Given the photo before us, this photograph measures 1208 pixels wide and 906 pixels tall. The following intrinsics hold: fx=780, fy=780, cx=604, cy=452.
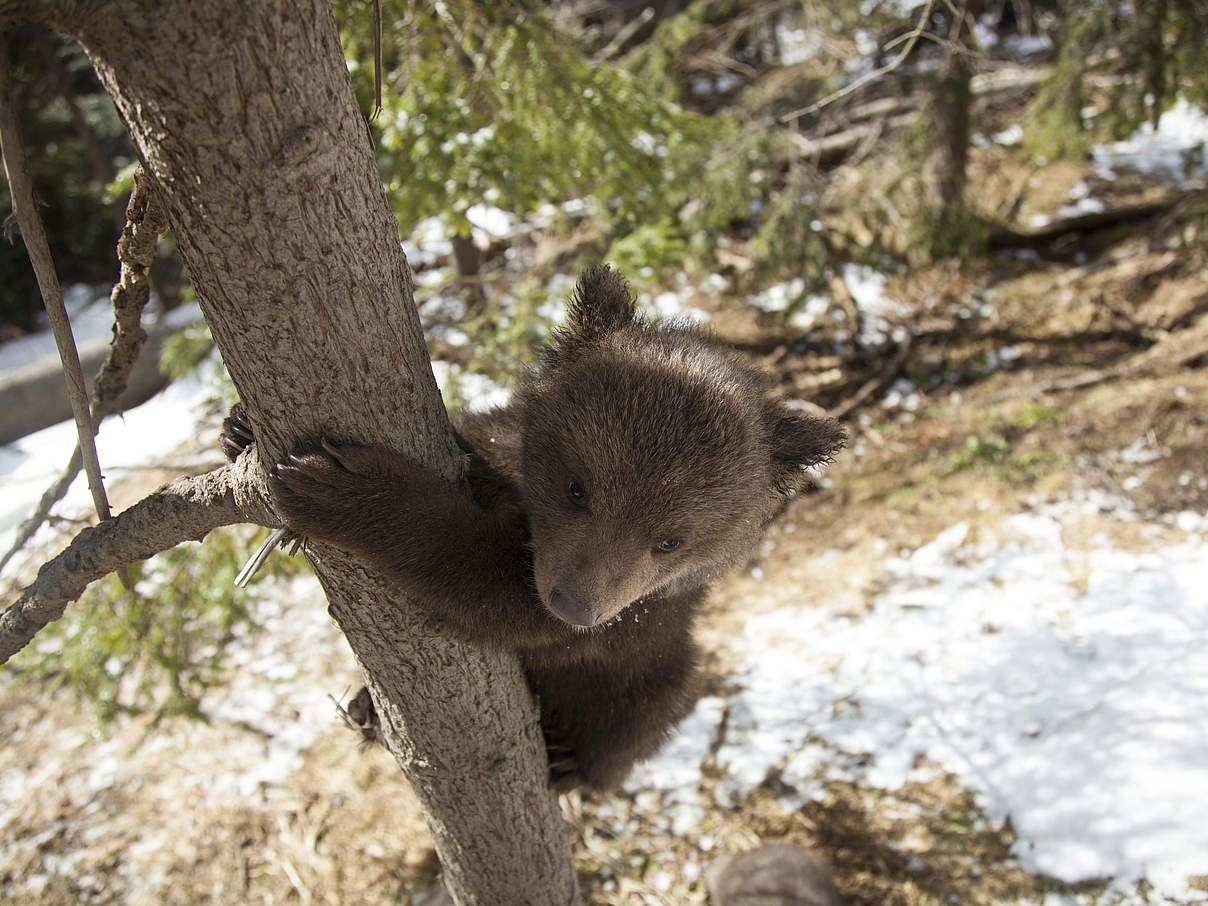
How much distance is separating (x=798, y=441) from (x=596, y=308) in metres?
0.75

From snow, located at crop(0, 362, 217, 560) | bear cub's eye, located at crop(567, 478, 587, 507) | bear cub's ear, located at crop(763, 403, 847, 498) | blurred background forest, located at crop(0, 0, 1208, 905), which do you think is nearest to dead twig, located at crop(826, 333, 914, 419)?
blurred background forest, located at crop(0, 0, 1208, 905)

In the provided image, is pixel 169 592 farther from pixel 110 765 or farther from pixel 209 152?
pixel 209 152

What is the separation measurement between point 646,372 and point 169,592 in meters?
3.43

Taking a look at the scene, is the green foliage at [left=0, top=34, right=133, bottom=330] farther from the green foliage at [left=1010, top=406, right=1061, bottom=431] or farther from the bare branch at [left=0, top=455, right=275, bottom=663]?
the green foliage at [left=1010, top=406, right=1061, bottom=431]

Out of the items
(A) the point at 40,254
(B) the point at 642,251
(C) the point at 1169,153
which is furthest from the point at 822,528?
(C) the point at 1169,153

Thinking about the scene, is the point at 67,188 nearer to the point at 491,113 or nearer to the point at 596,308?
the point at 491,113

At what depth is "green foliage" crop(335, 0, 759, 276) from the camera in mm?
4152

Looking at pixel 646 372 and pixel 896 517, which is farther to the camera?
pixel 896 517

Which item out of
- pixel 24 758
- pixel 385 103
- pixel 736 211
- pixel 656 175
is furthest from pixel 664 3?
pixel 24 758

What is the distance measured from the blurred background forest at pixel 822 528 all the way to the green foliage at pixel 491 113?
0.9 inches

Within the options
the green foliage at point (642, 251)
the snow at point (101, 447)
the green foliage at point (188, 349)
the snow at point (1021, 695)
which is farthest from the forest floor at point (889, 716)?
the green foliage at point (642, 251)

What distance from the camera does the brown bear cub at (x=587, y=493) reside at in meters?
1.92

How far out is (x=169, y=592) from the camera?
4.32 metres

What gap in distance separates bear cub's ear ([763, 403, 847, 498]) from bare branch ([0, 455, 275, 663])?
147cm
